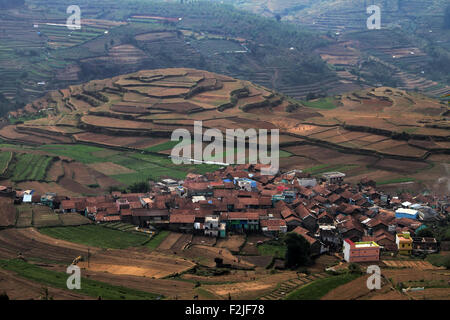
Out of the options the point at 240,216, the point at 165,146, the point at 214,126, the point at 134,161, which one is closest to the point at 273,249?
the point at 240,216

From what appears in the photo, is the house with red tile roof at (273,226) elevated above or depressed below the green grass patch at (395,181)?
above

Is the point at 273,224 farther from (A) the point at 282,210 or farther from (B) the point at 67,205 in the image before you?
(B) the point at 67,205

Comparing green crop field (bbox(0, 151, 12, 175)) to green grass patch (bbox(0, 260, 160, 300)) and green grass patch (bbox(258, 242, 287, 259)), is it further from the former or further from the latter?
green grass patch (bbox(258, 242, 287, 259))

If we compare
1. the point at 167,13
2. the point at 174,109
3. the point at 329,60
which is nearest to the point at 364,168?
the point at 174,109

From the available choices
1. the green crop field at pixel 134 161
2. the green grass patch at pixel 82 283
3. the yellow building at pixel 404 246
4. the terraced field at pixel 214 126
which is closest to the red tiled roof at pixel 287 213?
the yellow building at pixel 404 246

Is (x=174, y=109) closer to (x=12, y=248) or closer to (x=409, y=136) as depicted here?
(x=409, y=136)

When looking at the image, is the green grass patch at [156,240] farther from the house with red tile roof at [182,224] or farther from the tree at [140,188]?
the tree at [140,188]
